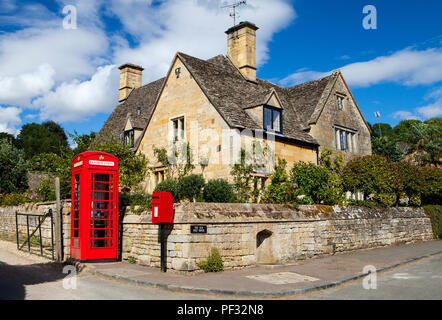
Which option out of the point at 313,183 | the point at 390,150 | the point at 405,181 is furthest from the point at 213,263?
the point at 390,150

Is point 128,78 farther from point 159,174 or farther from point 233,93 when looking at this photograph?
point 233,93

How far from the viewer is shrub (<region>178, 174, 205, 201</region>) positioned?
15473mm

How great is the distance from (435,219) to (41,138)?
54668 millimetres

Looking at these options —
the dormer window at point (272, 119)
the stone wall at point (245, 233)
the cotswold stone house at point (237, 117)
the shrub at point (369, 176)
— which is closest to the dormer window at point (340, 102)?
the cotswold stone house at point (237, 117)

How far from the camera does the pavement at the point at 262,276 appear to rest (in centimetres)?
864

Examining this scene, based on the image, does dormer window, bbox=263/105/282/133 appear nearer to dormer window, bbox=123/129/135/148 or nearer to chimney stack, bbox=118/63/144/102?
dormer window, bbox=123/129/135/148

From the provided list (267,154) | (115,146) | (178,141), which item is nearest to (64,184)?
(115,146)

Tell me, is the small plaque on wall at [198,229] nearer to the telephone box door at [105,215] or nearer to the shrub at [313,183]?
the telephone box door at [105,215]

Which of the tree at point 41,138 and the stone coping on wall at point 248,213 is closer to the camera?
the stone coping on wall at point 248,213

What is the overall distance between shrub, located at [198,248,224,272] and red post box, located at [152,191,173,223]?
4.95ft

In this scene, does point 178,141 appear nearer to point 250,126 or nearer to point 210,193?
point 250,126

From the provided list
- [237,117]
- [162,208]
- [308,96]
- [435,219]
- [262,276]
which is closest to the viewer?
[262,276]

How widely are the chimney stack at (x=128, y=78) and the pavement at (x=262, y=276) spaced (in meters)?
23.0

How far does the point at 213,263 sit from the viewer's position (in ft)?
35.5
